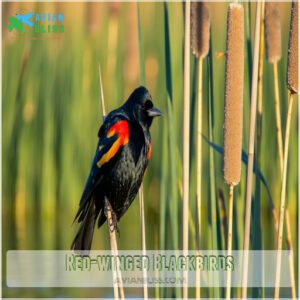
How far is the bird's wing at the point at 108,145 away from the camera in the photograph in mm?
2822

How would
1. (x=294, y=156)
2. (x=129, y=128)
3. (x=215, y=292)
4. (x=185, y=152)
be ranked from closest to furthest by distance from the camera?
(x=185, y=152) < (x=215, y=292) < (x=129, y=128) < (x=294, y=156)

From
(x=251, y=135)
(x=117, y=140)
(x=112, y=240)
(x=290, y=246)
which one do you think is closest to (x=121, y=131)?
(x=117, y=140)

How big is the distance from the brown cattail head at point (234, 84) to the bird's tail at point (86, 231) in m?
0.75

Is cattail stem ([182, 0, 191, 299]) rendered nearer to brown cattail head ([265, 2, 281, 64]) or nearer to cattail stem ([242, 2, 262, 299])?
cattail stem ([242, 2, 262, 299])

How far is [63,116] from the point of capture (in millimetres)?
4199

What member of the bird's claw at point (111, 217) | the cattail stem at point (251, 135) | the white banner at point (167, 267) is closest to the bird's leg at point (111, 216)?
the bird's claw at point (111, 217)

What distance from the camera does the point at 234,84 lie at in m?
2.30

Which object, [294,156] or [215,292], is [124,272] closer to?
[215,292]

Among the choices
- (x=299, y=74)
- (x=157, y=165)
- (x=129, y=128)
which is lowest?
(x=157, y=165)

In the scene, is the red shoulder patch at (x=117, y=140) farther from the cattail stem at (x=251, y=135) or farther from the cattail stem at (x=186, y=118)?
the cattail stem at (x=251, y=135)

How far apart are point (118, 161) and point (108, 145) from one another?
80mm

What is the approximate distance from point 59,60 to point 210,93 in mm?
2099

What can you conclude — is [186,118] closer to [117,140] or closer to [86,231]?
[117,140]

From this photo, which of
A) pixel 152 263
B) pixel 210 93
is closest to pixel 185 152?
pixel 210 93
